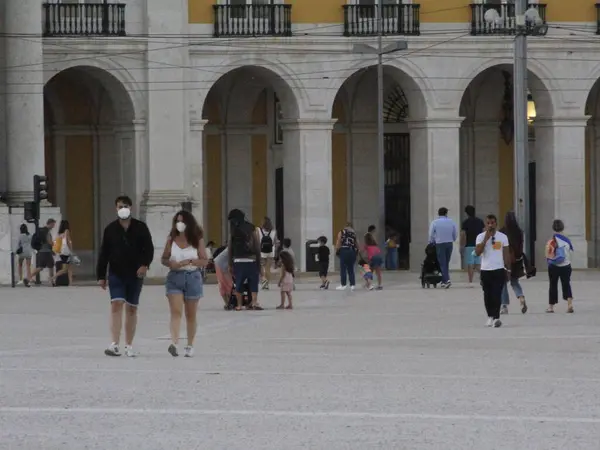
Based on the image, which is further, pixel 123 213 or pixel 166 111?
pixel 166 111

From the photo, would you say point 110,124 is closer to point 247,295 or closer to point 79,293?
point 79,293

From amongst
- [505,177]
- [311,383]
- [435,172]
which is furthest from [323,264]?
[311,383]

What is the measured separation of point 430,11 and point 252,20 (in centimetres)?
455

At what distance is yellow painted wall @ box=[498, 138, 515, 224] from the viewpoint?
59.7 m

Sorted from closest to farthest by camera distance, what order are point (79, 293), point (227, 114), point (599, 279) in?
point (79, 293), point (599, 279), point (227, 114)

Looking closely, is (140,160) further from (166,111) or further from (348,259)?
(348,259)

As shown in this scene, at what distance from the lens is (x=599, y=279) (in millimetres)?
47500

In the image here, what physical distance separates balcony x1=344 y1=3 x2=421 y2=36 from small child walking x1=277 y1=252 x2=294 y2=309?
2015cm

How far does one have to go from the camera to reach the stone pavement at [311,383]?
15.5m

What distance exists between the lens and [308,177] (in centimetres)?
5544

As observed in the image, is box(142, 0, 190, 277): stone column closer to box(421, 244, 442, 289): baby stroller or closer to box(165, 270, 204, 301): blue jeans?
box(421, 244, 442, 289): baby stroller

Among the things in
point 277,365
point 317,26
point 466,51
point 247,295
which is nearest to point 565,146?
point 466,51

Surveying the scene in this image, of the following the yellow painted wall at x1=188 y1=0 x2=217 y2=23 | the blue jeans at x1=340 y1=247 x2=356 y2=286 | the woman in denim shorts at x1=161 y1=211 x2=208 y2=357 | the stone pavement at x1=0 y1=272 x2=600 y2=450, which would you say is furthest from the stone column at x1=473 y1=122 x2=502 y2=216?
the woman in denim shorts at x1=161 y1=211 x2=208 y2=357

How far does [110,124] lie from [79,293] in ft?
50.8
